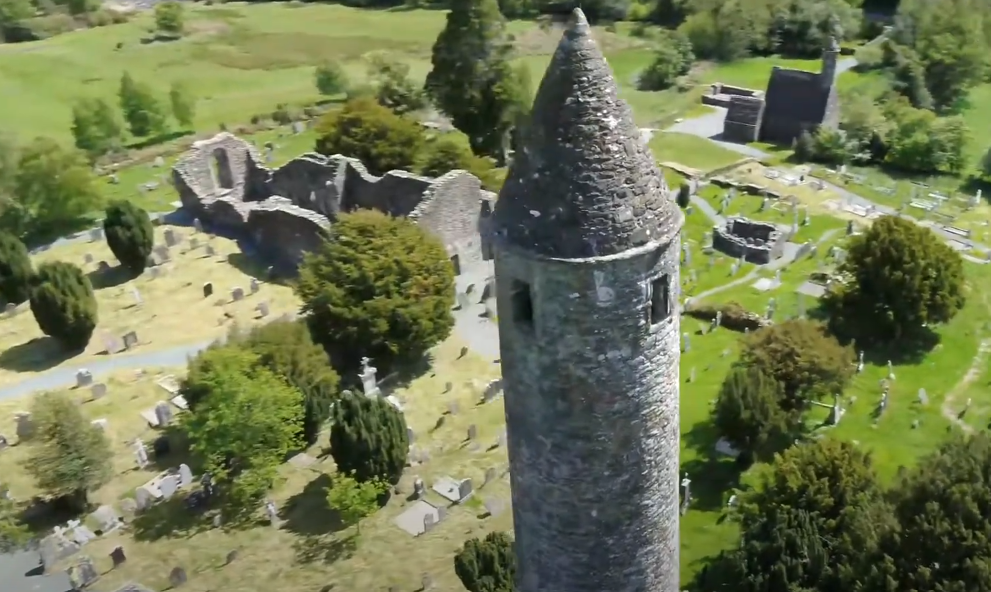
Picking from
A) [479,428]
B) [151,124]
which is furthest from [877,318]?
[151,124]

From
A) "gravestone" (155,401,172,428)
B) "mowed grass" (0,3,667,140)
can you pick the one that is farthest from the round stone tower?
"mowed grass" (0,3,667,140)

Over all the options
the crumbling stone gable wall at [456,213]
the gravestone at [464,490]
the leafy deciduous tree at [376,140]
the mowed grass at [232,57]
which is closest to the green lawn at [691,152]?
the mowed grass at [232,57]

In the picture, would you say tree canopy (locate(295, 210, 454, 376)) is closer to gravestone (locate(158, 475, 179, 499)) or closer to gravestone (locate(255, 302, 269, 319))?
gravestone (locate(255, 302, 269, 319))

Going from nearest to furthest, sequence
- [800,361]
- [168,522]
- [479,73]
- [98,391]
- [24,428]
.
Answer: [168,522] → [800,361] → [24,428] → [98,391] → [479,73]

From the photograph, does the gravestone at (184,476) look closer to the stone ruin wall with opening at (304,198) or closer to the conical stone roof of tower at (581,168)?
the stone ruin wall with opening at (304,198)

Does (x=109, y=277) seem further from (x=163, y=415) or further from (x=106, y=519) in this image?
(x=106, y=519)

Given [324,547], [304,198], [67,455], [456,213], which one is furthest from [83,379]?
[456,213]
